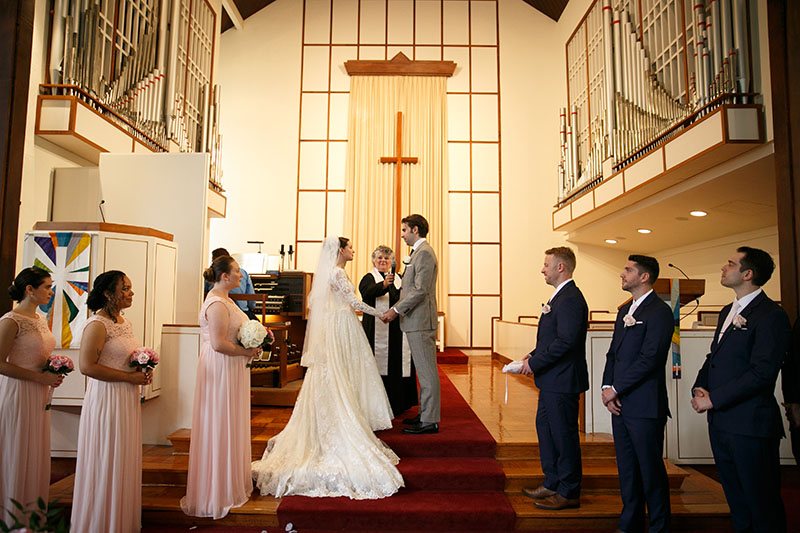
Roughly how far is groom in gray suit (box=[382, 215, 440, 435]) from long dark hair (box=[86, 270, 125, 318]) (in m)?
1.83

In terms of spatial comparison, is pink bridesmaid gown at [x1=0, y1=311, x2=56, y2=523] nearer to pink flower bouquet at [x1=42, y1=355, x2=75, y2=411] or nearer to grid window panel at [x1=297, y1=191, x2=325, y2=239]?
pink flower bouquet at [x1=42, y1=355, x2=75, y2=411]

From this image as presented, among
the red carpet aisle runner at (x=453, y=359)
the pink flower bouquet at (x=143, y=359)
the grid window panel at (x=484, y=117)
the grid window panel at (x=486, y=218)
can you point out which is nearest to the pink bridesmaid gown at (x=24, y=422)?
the pink flower bouquet at (x=143, y=359)

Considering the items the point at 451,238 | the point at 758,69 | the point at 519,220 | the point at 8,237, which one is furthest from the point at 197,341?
the point at 519,220

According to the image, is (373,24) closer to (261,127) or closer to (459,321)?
(261,127)

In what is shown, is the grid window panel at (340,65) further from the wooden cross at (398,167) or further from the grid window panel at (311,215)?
the grid window panel at (311,215)

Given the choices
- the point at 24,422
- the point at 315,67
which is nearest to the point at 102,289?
the point at 24,422

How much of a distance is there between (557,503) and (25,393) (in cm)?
299

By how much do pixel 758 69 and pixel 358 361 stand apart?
397 cm

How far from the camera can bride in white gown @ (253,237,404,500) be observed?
3240 millimetres

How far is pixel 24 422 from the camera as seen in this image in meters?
2.77

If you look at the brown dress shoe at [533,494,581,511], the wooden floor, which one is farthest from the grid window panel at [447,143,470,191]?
the brown dress shoe at [533,494,581,511]

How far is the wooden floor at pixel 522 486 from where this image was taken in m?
3.13

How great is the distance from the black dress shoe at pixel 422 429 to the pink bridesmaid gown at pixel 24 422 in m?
2.22

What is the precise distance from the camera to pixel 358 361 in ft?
12.3
